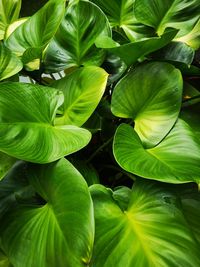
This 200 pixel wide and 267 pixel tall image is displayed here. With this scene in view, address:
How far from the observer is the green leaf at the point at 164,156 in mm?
613

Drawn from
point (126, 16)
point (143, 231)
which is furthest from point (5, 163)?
point (126, 16)

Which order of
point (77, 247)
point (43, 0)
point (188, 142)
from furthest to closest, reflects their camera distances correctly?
point (43, 0) → point (188, 142) → point (77, 247)

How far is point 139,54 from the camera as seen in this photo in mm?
787

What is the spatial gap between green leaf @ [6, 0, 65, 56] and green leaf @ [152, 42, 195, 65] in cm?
26

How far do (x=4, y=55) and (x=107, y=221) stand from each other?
484 mm

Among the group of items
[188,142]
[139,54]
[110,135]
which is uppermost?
[139,54]

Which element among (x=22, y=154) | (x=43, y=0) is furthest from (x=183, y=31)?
A: (x=43, y=0)

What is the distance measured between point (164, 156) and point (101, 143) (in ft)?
0.93

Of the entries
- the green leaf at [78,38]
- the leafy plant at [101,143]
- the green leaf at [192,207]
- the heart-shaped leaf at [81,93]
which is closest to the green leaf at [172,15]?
the leafy plant at [101,143]

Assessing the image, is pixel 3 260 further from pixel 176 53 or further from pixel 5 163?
pixel 176 53

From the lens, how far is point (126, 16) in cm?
100

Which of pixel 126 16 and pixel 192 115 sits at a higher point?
pixel 126 16

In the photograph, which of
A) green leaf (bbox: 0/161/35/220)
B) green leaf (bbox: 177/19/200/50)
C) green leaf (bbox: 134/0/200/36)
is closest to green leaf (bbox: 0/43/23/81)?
green leaf (bbox: 0/161/35/220)

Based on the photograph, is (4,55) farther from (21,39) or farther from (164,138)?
(164,138)
